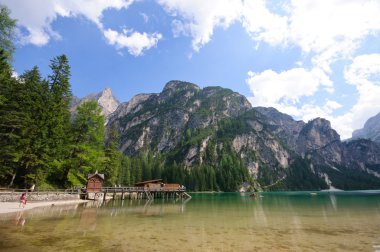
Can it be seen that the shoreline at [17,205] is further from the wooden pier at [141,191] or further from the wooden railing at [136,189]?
the wooden pier at [141,191]

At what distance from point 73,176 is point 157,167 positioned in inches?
3525

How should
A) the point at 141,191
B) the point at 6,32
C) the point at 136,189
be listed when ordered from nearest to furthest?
the point at 6,32
the point at 141,191
the point at 136,189

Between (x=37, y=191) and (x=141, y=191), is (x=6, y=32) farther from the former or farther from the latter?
(x=141, y=191)

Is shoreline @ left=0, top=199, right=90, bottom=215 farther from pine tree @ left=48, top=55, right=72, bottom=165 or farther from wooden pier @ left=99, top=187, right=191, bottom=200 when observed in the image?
wooden pier @ left=99, top=187, right=191, bottom=200

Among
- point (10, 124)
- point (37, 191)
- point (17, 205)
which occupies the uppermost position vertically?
point (10, 124)

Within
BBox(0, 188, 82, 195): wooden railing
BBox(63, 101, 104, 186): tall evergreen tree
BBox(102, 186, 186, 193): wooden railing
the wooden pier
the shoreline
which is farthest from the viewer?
the wooden pier

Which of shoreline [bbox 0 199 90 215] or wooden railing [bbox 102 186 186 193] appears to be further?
wooden railing [bbox 102 186 186 193]

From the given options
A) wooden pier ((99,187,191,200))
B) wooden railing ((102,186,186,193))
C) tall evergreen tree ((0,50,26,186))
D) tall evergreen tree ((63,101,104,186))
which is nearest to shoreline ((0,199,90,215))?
tall evergreen tree ((0,50,26,186))

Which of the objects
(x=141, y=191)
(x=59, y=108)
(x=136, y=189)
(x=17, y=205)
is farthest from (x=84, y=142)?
(x=136, y=189)

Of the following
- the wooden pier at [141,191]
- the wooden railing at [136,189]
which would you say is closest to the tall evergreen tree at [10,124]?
the wooden railing at [136,189]

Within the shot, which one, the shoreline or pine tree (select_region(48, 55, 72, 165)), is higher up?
pine tree (select_region(48, 55, 72, 165))

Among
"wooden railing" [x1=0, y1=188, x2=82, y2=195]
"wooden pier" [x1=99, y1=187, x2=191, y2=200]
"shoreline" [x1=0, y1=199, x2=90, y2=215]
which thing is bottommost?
"shoreline" [x1=0, y1=199, x2=90, y2=215]


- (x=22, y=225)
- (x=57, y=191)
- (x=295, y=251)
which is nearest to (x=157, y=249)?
(x=295, y=251)

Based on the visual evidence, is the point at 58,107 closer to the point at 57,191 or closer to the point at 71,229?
the point at 57,191
